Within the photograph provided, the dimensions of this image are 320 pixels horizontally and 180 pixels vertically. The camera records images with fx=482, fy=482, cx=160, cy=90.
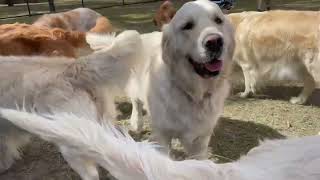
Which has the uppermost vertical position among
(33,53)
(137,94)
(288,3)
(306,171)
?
(306,171)

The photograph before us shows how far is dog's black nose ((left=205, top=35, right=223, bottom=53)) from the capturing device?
3127 mm

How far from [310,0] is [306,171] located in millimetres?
11990

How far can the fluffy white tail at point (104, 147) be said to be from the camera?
1099 mm

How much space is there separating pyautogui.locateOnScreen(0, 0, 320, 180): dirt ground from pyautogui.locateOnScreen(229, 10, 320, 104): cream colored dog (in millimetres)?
242

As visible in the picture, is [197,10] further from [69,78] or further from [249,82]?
[249,82]

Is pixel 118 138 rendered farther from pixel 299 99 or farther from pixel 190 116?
pixel 299 99

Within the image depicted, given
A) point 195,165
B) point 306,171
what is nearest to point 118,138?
point 195,165

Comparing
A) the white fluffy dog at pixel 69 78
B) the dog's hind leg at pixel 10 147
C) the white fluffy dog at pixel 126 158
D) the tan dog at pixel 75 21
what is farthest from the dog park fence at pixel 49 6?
the white fluffy dog at pixel 126 158

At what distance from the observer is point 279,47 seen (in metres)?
5.32

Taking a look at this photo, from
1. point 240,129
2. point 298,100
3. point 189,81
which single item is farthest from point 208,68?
point 298,100

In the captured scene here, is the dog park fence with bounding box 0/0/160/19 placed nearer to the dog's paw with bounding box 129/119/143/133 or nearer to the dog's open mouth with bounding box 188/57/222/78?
the dog's paw with bounding box 129/119/143/133

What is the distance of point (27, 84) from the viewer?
3.07 m

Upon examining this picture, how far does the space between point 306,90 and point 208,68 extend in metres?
2.51

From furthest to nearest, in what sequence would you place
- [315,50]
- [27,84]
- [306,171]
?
1. [315,50]
2. [27,84]
3. [306,171]
